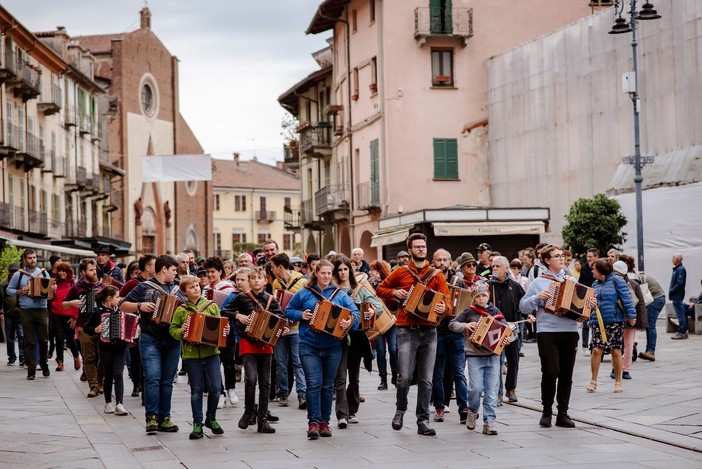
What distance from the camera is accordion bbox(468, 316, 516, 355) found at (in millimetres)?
11766

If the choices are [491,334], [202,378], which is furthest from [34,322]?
[491,334]

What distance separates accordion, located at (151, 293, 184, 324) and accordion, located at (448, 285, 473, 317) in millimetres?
2998

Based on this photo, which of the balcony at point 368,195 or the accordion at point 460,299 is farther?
the balcony at point 368,195

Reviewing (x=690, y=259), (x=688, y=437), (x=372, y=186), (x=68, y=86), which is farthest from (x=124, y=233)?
(x=688, y=437)

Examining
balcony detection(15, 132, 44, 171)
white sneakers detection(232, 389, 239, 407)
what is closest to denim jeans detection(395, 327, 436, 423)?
white sneakers detection(232, 389, 239, 407)

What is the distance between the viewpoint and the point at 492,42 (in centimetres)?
4397

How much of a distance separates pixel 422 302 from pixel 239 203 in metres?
103

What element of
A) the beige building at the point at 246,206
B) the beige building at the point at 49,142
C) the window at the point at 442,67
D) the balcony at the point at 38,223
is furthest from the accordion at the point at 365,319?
the beige building at the point at 246,206

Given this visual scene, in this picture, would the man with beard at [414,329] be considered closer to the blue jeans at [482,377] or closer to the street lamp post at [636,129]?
the blue jeans at [482,377]

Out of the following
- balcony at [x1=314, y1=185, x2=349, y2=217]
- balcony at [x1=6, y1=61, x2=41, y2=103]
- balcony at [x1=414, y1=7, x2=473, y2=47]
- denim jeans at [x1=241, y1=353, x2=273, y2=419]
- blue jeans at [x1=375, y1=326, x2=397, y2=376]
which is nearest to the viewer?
denim jeans at [x1=241, y1=353, x2=273, y2=419]

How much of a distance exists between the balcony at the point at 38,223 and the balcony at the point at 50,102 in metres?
4.47

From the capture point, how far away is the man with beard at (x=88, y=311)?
15.0 meters

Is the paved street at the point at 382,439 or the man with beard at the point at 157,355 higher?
the man with beard at the point at 157,355

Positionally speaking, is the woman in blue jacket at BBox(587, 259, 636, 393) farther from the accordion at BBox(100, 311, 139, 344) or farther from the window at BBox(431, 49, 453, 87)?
the window at BBox(431, 49, 453, 87)
